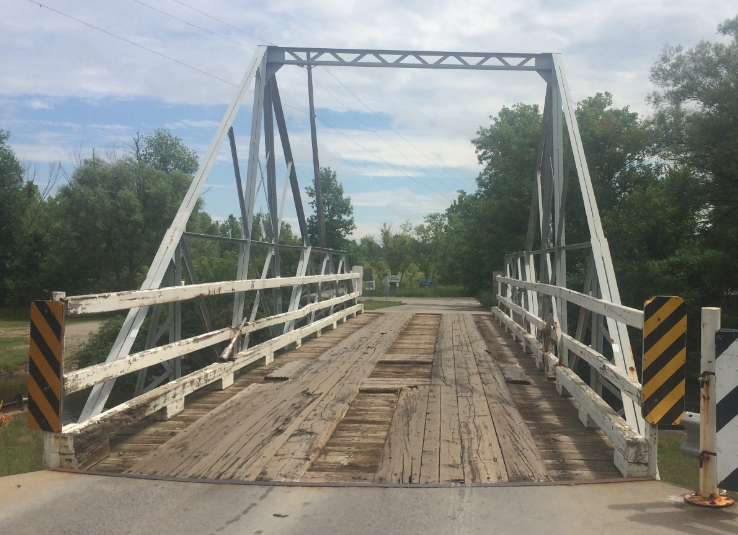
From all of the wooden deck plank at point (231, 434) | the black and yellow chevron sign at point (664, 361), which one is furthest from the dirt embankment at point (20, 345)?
the black and yellow chevron sign at point (664, 361)

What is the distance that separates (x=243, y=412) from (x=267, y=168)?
5.88 metres

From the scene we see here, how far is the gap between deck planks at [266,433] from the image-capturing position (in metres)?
3.99

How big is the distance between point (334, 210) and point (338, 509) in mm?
41449

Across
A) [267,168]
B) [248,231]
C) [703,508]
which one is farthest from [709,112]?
[703,508]

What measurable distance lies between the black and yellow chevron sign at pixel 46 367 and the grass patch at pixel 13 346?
21290mm

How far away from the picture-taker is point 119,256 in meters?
38.8

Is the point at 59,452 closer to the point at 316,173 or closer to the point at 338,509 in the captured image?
the point at 338,509

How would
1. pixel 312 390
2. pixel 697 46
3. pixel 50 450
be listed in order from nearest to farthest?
pixel 50 450 < pixel 312 390 < pixel 697 46

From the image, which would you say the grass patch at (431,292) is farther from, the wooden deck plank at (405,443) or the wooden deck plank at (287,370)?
the wooden deck plank at (405,443)

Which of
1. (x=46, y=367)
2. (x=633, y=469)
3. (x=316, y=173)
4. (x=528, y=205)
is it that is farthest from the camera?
(x=528, y=205)

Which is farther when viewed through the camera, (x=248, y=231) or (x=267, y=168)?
(x=267, y=168)

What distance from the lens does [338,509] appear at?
131 inches

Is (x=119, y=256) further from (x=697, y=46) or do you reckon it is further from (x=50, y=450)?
(x=50, y=450)

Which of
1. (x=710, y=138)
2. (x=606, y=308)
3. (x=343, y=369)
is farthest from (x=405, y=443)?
(x=710, y=138)
